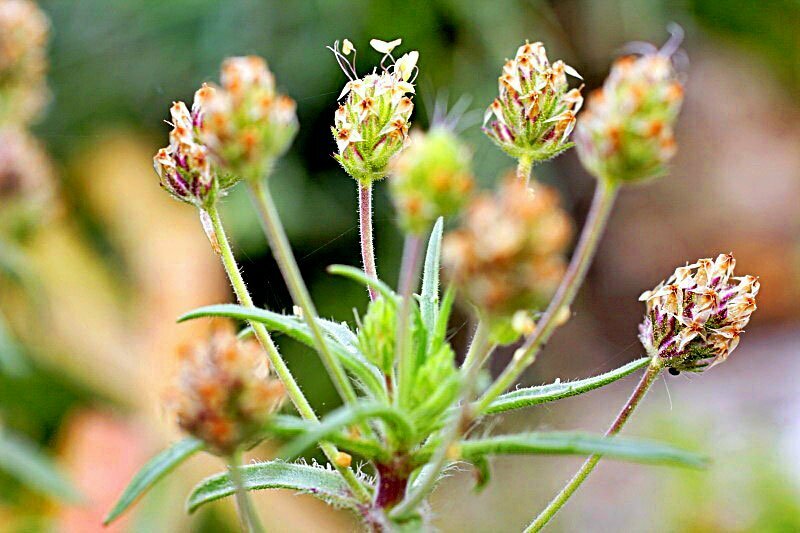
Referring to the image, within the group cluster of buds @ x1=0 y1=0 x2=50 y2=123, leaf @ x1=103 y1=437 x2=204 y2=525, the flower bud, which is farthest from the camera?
cluster of buds @ x1=0 y1=0 x2=50 y2=123

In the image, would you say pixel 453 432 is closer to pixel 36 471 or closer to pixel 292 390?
pixel 292 390

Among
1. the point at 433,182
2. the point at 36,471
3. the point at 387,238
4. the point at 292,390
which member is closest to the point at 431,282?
the point at 292,390

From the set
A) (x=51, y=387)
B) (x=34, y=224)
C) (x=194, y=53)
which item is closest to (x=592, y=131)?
(x=34, y=224)

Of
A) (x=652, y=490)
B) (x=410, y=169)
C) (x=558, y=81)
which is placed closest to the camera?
(x=410, y=169)

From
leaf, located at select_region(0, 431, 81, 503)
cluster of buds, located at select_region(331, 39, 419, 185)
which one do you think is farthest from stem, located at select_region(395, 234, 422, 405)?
leaf, located at select_region(0, 431, 81, 503)

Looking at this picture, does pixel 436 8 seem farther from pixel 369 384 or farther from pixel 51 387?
pixel 369 384

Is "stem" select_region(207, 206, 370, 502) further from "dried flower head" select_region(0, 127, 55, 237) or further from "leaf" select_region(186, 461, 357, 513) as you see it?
"dried flower head" select_region(0, 127, 55, 237)
